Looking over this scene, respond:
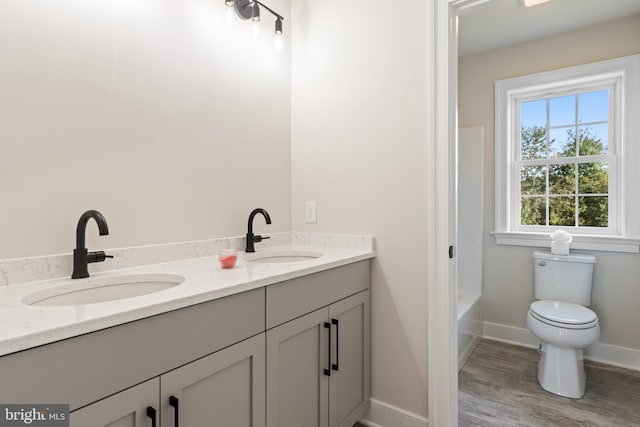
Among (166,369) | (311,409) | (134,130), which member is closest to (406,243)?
(311,409)

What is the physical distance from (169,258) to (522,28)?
113 inches

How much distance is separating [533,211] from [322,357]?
7.70 ft

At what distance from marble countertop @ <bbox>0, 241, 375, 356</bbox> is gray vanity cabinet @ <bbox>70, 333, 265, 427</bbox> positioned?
0.18 meters

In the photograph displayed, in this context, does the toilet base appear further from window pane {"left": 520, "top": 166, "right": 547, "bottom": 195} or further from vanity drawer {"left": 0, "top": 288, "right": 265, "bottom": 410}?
vanity drawer {"left": 0, "top": 288, "right": 265, "bottom": 410}

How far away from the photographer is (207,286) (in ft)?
3.34

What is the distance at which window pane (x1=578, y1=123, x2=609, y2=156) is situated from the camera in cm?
257

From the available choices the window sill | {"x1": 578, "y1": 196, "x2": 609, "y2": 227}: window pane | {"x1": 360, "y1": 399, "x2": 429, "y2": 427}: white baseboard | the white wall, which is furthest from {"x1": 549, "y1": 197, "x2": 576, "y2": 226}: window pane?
{"x1": 360, "y1": 399, "x2": 429, "y2": 427}: white baseboard

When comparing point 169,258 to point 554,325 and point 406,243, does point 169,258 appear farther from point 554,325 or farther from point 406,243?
point 554,325

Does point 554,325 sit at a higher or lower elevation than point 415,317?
lower

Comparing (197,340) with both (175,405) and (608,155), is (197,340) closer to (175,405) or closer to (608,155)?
(175,405)

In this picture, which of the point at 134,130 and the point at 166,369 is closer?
the point at 166,369

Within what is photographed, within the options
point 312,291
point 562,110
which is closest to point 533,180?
point 562,110

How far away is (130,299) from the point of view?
862 mm

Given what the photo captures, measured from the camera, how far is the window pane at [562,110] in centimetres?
270
